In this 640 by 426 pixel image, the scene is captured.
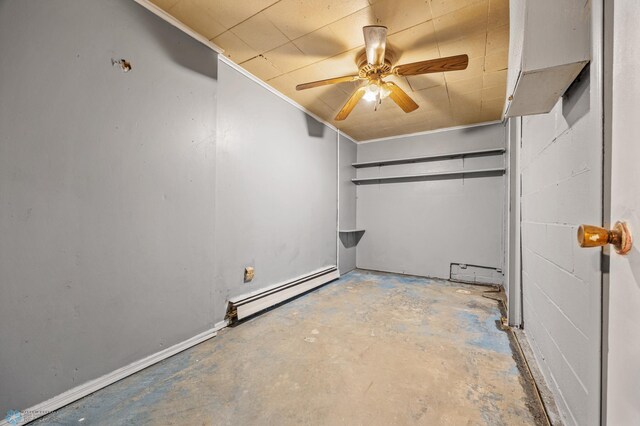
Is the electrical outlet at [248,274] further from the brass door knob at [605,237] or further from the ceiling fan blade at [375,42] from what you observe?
the brass door knob at [605,237]

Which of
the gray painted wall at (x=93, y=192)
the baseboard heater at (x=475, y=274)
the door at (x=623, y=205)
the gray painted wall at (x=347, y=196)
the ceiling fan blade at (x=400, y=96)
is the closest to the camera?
the door at (x=623, y=205)

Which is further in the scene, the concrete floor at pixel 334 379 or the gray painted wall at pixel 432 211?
the gray painted wall at pixel 432 211

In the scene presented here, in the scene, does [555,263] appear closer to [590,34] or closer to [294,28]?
[590,34]

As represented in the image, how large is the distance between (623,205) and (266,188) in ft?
9.01

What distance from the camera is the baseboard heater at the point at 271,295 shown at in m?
2.46

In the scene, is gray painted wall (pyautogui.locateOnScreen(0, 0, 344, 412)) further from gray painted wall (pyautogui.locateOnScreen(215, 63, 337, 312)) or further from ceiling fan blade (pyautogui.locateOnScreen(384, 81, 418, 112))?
ceiling fan blade (pyautogui.locateOnScreen(384, 81, 418, 112))

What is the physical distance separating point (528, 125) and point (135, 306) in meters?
3.32

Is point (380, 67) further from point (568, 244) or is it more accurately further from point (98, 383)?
point (98, 383)

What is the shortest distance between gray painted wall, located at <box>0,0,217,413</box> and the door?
7.73 feet

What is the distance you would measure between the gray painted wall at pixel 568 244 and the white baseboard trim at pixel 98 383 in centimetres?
239

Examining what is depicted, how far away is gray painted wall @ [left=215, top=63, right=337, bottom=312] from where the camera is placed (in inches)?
96.8

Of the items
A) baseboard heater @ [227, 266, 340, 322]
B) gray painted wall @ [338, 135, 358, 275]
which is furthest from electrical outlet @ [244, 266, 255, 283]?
gray painted wall @ [338, 135, 358, 275]

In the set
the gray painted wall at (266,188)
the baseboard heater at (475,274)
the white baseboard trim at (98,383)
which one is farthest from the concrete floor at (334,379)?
the baseboard heater at (475,274)

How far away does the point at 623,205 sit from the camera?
640 mm
